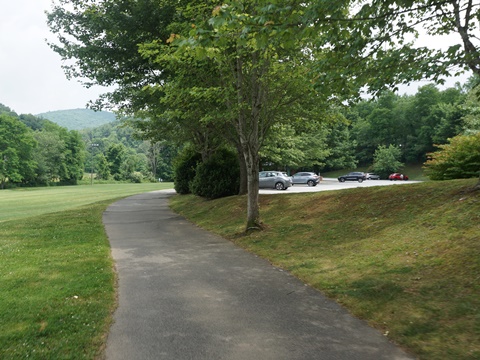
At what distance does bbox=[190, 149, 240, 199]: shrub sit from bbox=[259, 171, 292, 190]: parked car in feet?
30.6

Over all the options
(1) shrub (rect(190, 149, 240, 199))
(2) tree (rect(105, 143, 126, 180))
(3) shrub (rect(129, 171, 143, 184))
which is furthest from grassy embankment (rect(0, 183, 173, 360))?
Answer: (2) tree (rect(105, 143, 126, 180))

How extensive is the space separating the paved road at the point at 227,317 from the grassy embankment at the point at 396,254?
0.40m

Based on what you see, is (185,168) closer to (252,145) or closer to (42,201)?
(42,201)

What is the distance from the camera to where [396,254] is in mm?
6949

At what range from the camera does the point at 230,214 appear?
15.3 m

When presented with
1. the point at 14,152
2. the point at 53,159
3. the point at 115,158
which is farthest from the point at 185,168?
the point at 115,158

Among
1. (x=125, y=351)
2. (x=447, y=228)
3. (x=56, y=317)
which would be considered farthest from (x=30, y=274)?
(x=447, y=228)

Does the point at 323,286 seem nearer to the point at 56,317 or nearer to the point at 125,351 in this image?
the point at 125,351

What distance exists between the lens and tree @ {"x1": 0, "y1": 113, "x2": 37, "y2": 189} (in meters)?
71.1

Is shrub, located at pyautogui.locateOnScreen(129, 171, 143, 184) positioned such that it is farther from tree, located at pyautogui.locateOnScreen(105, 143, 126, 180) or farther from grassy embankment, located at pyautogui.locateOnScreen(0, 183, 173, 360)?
grassy embankment, located at pyautogui.locateOnScreen(0, 183, 173, 360)

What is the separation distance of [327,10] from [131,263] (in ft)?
21.0

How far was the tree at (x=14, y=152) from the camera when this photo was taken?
7106 centimetres

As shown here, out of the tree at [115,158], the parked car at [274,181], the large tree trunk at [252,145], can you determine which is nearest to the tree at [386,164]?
the parked car at [274,181]

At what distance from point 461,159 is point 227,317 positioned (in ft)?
41.4
